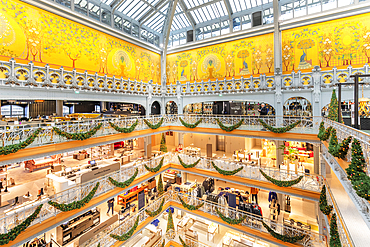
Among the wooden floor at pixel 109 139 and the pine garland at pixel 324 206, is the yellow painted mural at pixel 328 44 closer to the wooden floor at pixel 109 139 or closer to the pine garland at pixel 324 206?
the wooden floor at pixel 109 139

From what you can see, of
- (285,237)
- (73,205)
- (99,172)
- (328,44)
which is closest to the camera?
(73,205)

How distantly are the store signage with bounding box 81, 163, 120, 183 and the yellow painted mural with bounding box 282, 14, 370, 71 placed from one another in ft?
49.1

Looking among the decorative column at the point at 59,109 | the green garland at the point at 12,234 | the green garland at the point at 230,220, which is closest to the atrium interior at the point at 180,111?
the green garland at the point at 12,234

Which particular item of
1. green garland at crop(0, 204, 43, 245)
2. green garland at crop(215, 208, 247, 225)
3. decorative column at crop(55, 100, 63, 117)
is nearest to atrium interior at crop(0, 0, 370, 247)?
green garland at crop(0, 204, 43, 245)

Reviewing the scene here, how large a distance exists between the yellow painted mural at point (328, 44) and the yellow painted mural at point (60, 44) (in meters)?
13.3

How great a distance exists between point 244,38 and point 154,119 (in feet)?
35.1

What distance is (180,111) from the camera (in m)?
17.9

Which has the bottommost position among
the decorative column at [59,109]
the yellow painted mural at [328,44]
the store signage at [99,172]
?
the store signage at [99,172]

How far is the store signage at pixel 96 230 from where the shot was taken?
1013 centimetres

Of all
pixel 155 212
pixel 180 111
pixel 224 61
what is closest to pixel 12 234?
pixel 155 212

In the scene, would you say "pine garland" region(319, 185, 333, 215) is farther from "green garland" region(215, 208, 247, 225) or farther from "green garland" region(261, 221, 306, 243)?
"green garland" region(215, 208, 247, 225)

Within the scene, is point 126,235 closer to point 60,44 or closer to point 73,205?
point 73,205

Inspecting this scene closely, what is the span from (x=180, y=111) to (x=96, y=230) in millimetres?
11989

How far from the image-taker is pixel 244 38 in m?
14.9
